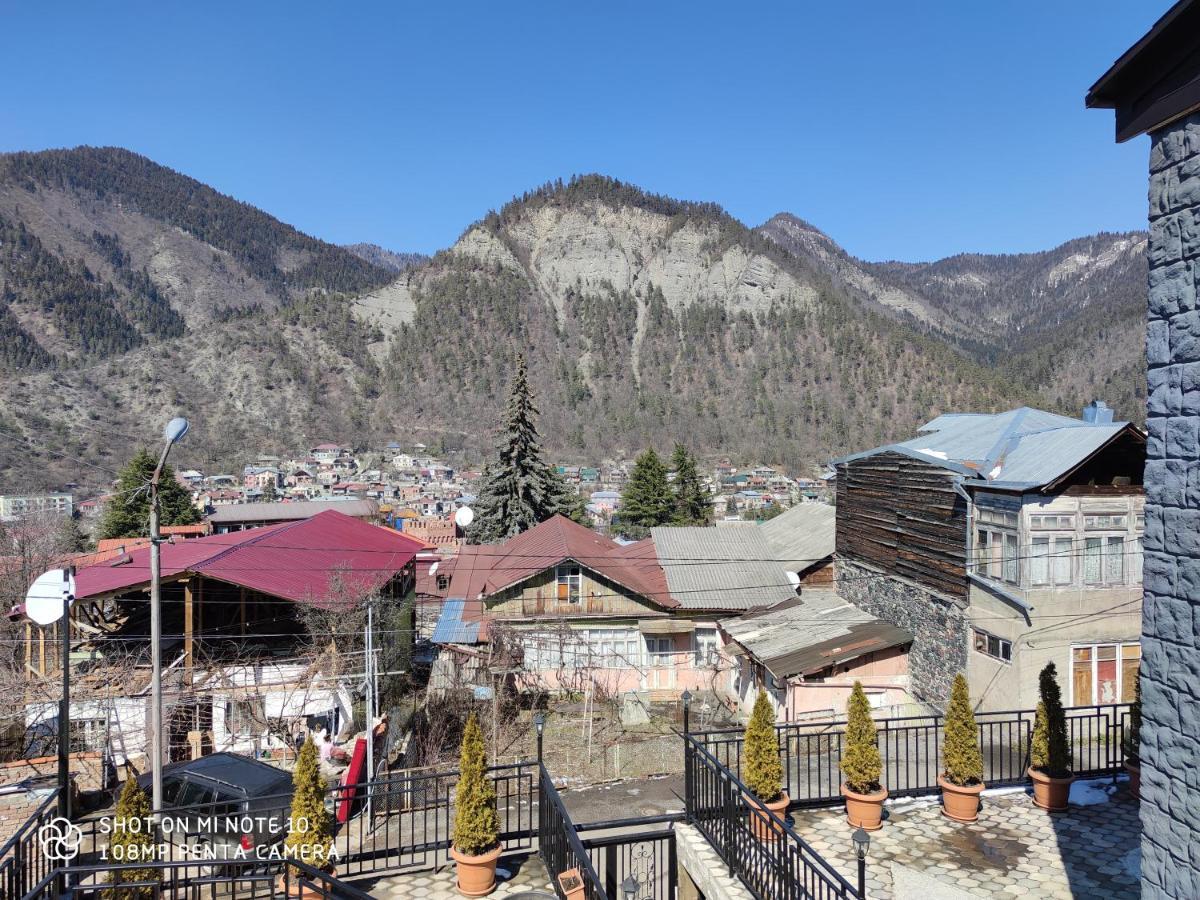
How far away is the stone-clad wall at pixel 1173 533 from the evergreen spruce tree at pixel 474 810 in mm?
5353

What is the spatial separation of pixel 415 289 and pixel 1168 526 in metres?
132

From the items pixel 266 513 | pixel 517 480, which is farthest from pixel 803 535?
pixel 266 513

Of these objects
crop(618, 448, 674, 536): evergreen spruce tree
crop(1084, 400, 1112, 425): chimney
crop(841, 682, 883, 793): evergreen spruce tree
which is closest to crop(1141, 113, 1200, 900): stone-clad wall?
crop(841, 682, 883, 793): evergreen spruce tree

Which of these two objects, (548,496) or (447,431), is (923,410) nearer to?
(447,431)

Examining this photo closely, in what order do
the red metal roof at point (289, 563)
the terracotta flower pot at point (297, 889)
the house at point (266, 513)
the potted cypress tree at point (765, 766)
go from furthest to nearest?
1. the house at point (266, 513)
2. the red metal roof at point (289, 563)
3. the potted cypress tree at point (765, 766)
4. the terracotta flower pot at point (297, 889)

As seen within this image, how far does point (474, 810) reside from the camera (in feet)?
23.9

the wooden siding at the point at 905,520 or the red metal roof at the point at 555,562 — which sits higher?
the wooden siding at the point at 905,520

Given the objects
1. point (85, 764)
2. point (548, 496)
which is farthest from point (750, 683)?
point (548, 496)

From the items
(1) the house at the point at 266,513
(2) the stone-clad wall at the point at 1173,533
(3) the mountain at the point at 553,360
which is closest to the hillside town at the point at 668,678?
(2) the stone-clad wall at the point at 1173,533

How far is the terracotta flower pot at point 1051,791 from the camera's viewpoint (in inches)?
335

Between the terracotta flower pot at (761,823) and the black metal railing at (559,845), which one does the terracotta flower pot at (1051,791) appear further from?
the black metal railing at (559,845)

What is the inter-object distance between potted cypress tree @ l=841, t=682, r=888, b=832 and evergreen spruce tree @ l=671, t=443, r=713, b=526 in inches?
1554

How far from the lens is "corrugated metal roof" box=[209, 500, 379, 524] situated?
47531mm

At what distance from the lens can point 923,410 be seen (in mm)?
100562
